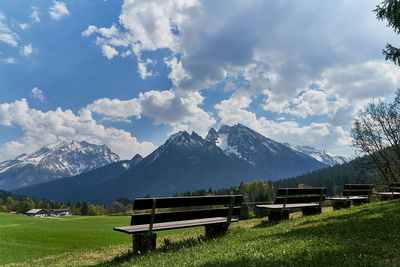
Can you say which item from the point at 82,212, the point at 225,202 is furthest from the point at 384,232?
the point at 82,212

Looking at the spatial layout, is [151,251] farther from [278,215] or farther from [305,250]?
[278,215]

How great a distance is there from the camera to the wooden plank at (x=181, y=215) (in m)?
7.48

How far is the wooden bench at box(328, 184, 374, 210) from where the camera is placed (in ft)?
51.4

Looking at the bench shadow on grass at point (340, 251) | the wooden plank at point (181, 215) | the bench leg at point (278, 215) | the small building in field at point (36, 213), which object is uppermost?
the wooden plank at point (181, 215)

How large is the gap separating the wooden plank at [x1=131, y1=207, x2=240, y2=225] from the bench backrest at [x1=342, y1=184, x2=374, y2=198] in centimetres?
950

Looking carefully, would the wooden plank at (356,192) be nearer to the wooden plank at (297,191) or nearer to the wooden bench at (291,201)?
the wooden bench at (291,201)

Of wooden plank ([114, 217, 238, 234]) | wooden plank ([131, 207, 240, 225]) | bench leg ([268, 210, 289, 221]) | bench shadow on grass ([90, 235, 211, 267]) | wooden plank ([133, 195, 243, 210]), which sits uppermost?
wooden plank ([133, 195, 243, 210])

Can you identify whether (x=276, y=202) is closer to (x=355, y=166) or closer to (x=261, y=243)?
(x=261, y=243)

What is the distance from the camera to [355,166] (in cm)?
2498

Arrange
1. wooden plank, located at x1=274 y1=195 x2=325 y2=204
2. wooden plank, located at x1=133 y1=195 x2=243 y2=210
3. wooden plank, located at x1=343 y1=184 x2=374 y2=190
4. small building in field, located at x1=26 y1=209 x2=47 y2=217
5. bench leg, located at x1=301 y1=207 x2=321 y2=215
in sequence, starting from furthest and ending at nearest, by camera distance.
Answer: small building in field, located at x1=26 y1=209 x2=47 y2=217, wooden plank, located at x1=343 y1=184 x2=374 y2=190, bench leg, located at x1=301 y1=207 x2=321 y2=215, wooden plank, located at x1=274 y1=195 x2=325 y2=204, wooden plank, located at x1=133 y1=195 x2=243 y2=210

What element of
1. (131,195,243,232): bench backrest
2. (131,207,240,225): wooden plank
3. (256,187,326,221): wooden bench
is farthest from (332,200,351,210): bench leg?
(131,207,240,225): wooden plank

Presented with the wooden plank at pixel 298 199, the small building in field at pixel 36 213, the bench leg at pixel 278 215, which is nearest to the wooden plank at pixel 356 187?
the wooden plank at pixel 298 199

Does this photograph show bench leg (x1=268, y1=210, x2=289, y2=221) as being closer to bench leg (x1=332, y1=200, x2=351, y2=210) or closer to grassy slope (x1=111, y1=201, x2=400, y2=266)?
grassy slope (x1=111, y1=201, x2=400, y2=266)

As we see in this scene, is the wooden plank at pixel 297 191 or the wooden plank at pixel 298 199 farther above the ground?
the wooden plank at pixel 297 191
